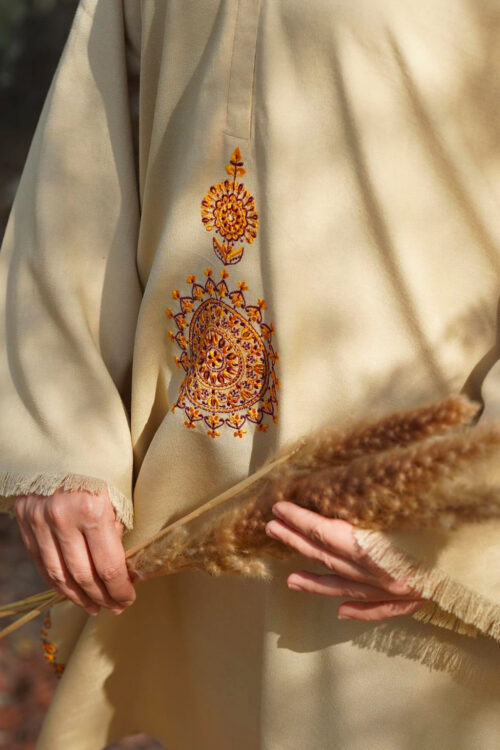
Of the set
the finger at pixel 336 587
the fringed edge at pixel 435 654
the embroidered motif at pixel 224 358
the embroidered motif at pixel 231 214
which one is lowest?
the fringed edge at pixel 435 654

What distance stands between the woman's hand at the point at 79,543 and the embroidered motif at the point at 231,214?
1.21ft

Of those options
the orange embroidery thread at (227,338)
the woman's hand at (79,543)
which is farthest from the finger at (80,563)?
the orange embroidery thread at (227,338)

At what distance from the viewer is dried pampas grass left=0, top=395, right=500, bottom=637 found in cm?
78

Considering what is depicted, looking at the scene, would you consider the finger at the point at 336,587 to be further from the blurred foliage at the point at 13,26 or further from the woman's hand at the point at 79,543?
the blurred foliage at the point at 13,26

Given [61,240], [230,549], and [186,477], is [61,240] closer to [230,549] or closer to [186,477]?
[186,477]

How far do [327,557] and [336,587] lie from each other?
50 mm

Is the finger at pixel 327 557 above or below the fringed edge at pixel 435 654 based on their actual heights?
above

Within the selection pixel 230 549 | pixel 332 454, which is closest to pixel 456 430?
pixel 332 454

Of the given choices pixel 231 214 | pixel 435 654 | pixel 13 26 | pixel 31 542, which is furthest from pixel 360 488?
pixel 13 26

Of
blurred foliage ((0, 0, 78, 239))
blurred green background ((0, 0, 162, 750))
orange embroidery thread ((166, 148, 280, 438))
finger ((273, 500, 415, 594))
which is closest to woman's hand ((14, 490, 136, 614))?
orange embroidery thread ((166, 148, 280, 438))

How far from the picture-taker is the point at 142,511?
1.25 m

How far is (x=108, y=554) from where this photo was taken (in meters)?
1.13

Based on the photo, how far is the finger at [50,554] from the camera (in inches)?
45.6

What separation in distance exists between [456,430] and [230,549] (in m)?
0.29
